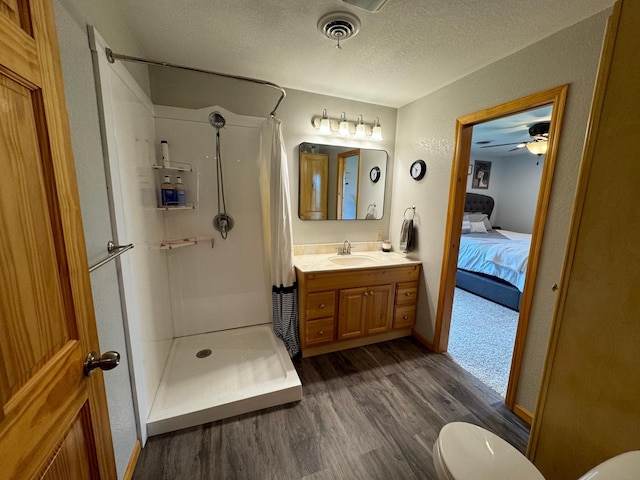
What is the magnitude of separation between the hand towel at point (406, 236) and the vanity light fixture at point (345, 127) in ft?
2.93

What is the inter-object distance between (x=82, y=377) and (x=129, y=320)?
0.71 m

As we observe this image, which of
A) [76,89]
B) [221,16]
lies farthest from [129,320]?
[221,16]

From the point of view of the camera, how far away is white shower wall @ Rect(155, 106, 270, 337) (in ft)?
7.06

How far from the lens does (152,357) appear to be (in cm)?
176

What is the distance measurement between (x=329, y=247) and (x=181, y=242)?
134 cm

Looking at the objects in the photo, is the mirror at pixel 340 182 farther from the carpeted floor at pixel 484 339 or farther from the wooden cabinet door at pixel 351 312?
the carpeted floor at pixel 484 339

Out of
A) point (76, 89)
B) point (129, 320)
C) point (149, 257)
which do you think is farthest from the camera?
point (149, 257)

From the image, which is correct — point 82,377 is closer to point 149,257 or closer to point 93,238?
point 93,238

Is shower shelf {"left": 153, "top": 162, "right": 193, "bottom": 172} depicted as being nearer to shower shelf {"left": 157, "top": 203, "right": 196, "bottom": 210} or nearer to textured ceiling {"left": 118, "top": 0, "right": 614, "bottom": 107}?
shower shelf {"left": 157, "top": 203, "right": 196, "bottom": 210}

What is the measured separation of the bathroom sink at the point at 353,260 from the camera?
260cm

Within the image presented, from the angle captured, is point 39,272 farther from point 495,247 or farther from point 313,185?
point 495,247

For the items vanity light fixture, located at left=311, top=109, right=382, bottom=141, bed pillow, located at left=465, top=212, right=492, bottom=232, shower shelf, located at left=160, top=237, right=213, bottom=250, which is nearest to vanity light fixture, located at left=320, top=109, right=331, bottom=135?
vanity light fixture, located at left=311, top=109, right=382, bottom=141

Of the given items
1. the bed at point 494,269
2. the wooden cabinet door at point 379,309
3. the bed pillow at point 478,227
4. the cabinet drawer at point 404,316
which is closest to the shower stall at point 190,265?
the wooden cabinet door at point 379,309

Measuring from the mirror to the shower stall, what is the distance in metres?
0.46
